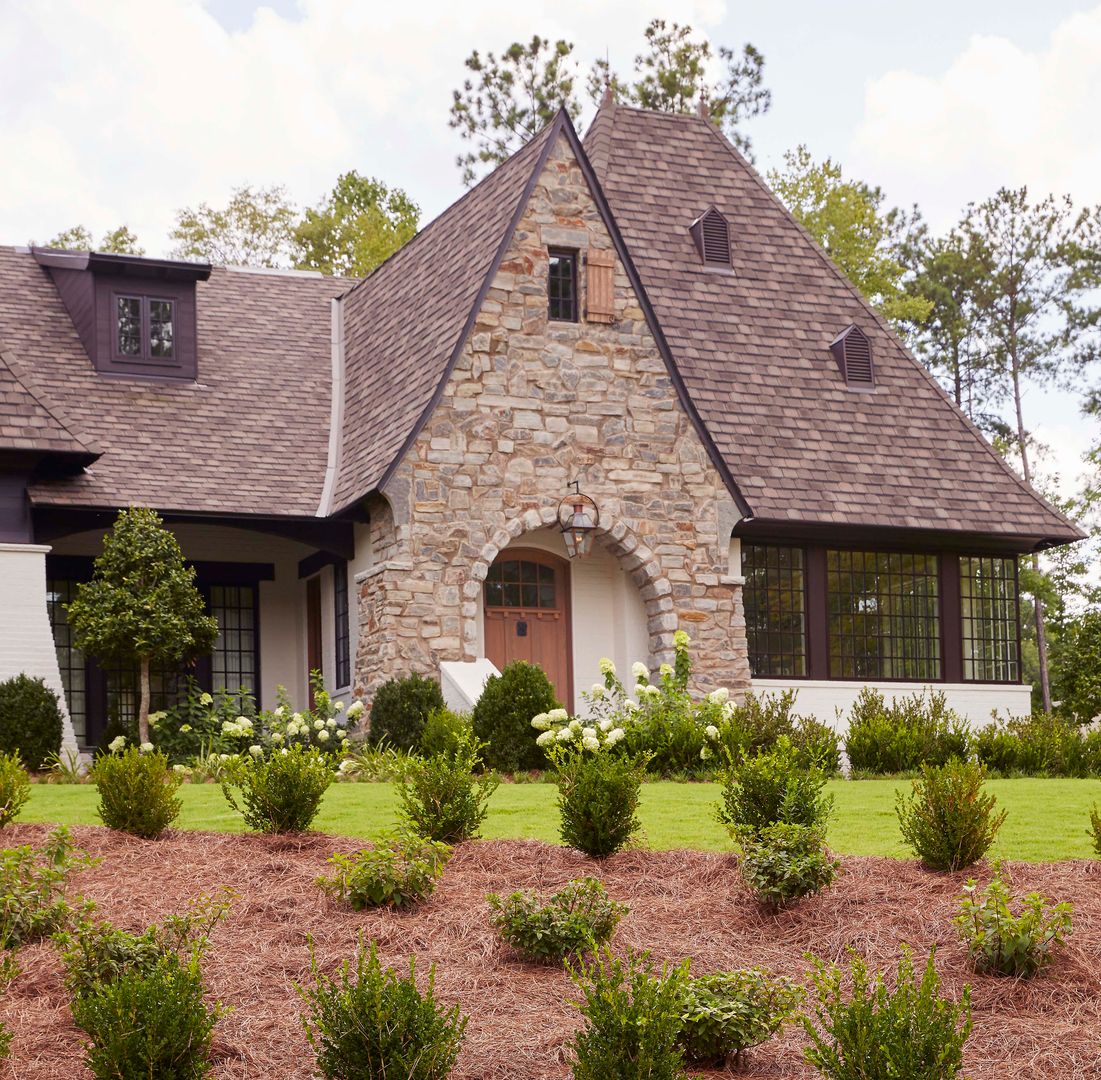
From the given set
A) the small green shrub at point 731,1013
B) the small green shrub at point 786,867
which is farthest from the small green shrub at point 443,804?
the small green shrub at point 731,1013

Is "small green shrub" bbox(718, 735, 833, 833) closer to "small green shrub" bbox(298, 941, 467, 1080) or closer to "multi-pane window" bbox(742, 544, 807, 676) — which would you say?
"small green shrub" bbox(298, 941, 467, 1080)

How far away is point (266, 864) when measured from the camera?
9.16 m

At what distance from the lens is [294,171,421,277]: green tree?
34.5m

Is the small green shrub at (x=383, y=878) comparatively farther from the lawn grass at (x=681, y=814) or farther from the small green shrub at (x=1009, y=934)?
the small green shrub at (x=1009, y=934)

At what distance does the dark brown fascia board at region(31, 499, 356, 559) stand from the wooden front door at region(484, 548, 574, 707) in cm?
182

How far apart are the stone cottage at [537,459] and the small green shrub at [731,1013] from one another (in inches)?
437

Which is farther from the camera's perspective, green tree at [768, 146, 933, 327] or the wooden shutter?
green tree at [768, 146, 933, 327]

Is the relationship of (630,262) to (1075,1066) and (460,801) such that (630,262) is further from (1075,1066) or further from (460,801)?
(1075,1066)

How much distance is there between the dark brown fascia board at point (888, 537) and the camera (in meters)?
20.7

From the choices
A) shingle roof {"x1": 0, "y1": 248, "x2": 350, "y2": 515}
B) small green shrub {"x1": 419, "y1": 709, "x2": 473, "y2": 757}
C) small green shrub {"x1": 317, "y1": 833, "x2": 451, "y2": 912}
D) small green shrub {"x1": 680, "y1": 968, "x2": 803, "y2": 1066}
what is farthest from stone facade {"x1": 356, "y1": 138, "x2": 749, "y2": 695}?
small green shrub {"x1": 680, "y1": 968, "x2": 803, "y2": 1066}

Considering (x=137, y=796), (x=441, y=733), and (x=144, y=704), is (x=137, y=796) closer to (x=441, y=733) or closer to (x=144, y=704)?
(x=441, y=733)

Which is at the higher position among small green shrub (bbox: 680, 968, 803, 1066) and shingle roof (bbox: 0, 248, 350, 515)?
shingle roof (bbox: 0, 248, 350, 515)

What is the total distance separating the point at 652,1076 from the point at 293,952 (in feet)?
7.77

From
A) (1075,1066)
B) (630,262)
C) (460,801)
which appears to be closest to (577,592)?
(630,262)
